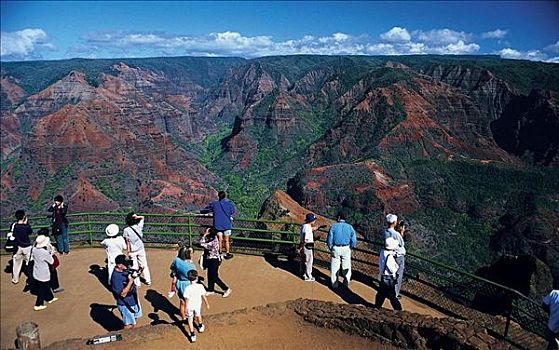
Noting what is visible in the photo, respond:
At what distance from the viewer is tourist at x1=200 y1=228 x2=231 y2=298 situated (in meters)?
9.90

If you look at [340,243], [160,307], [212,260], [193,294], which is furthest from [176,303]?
[340,243]

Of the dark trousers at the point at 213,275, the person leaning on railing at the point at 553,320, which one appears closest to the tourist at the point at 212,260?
the dark trousers at the point at 213,275

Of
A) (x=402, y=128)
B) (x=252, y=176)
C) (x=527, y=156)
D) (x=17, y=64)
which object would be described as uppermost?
(x=17, y=64)

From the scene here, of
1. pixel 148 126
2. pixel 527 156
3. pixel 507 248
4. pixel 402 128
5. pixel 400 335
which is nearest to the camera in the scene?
pixel 400 335

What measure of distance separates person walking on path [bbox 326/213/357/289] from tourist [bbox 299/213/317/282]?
21.2 inches

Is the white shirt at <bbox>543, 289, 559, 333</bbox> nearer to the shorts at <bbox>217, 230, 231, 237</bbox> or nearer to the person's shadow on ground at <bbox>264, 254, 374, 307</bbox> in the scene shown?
the person's shadow on ground at <bbox>264, 254, 374, 307</bbox>

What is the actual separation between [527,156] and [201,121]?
116 meters

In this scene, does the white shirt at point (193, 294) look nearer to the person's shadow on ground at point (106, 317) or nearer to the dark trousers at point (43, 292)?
the person's shadow on ground at point (106, 317)

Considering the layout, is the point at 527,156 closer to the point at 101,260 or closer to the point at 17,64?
the point at 101,260

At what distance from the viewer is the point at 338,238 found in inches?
392

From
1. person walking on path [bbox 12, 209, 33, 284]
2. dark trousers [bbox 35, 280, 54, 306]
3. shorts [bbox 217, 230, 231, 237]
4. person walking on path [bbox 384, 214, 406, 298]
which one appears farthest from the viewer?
shorts [bbox 217, 230, 231, 237]

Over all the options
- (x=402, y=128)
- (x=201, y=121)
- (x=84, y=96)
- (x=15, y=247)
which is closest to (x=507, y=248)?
(x=402, y=128)

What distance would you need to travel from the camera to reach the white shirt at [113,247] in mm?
9221

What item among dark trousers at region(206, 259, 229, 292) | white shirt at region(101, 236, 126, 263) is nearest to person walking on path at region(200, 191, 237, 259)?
dark trousers at region(206, 259, 229, 292)
